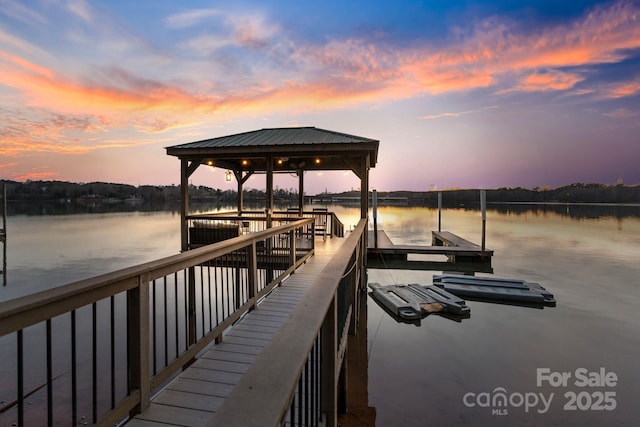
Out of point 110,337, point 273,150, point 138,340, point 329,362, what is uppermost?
point 273,150

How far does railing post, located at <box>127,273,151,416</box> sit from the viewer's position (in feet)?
6.47

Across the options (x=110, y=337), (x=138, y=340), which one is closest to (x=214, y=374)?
(x=138, y=340)

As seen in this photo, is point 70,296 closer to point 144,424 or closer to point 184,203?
point 144,424

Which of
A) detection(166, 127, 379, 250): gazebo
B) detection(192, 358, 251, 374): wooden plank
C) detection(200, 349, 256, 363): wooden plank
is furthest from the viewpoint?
detection(166, 127, 379, 250): gazebo

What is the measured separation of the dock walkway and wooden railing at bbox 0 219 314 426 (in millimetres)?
139

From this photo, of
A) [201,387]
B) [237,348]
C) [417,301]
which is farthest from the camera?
[417,301]

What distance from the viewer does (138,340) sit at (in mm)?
1975

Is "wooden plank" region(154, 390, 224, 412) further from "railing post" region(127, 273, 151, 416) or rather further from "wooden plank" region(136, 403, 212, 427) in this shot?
"railing post" region(127, 273, 151, 416)

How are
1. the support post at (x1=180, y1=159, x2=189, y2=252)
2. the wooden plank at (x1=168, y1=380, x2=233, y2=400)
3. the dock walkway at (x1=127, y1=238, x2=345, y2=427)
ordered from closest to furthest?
the dock walkway at (x1=127, y1=238, x2=345, y2=427)
the wooden plank at (x1=168, y1=380, x2=233, y2=400)
the support post at (x1=180, y1=159, x2=189, y2=252)

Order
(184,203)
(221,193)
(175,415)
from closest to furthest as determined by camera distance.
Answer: (175,415)
(184,203)
(221,193)

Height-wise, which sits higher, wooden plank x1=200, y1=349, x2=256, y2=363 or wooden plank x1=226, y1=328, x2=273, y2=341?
wooden plank x1=226, y1=328, x2=273, y2=341

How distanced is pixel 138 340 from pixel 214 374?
925mm

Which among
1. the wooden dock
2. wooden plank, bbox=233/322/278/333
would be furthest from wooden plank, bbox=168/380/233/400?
the wooden dock

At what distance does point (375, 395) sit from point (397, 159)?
34.7 metres
